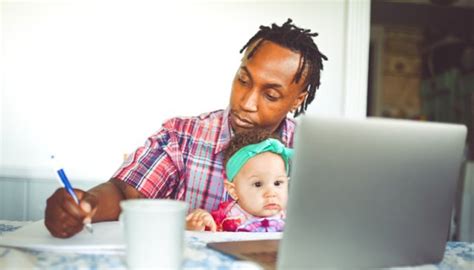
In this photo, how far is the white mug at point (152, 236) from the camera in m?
0.78

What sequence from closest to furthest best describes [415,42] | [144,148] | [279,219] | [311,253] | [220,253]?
[311,253]
[220,253]
[279,219]
[144,148]
[415,42]

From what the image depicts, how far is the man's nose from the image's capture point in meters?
1.55

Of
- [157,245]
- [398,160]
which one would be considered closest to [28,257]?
[157,245]

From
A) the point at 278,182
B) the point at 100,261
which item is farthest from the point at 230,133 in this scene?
the point at 100,261

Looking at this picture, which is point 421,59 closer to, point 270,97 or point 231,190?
point 270,97

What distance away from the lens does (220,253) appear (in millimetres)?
931

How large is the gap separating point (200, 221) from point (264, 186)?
0.69ft

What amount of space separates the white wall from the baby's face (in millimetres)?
252

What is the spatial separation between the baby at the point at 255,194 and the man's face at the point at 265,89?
88mm

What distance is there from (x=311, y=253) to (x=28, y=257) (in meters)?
0.48

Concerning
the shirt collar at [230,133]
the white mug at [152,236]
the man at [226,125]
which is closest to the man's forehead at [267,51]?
the man at [226,125]

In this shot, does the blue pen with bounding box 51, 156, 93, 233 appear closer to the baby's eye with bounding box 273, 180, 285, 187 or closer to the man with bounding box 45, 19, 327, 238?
the man with bounding box 45, 19, 327, 238

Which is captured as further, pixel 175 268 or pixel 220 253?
pixel 220 253

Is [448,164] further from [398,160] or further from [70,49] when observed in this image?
[70,49]
